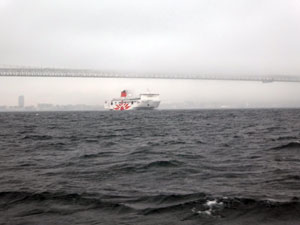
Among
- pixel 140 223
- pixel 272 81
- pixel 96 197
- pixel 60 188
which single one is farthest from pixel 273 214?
pixel 272 81

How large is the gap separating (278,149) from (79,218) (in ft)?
26.1

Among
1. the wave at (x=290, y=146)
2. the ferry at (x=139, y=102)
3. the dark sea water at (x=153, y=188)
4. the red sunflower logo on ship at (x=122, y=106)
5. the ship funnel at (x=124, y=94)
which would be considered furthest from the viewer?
the ship funnel at (x=124, y=94)

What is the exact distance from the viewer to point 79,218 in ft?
13.3

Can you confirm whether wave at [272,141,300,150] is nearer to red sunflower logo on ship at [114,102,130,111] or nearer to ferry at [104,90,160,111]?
ferry at [104,90,160,111]

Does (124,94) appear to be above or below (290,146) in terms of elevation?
above

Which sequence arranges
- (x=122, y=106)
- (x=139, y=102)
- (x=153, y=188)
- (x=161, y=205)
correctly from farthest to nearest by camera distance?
(x=122, y=106)
(x=139, y=102)
(x=153, y=188)
(x=161, y=205)

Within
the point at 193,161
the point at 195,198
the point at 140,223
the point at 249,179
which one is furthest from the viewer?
the point at 193,161

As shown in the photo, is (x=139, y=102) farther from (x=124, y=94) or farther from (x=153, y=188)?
(x=153, y=188)

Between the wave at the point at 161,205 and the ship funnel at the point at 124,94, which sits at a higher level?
the ship funnel at the point at 124,94

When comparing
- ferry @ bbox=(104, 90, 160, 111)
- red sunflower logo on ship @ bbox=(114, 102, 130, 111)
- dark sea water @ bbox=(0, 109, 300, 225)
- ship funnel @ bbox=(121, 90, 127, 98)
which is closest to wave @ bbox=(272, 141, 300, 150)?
dark sea water @ bbox=(0, 109, 300, 225)

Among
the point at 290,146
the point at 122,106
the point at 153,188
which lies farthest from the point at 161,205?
the point at 122,106

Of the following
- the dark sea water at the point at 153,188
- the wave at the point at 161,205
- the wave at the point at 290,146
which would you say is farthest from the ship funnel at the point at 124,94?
the wave at the point at 161,205

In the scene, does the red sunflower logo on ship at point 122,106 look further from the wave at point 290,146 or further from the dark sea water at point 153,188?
the dark sea water at point 153,188

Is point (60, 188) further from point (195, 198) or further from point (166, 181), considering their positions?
point (195, 198)
